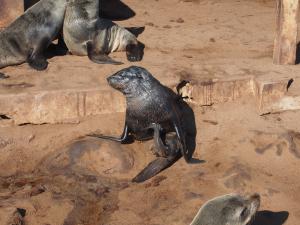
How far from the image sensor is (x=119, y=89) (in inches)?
276

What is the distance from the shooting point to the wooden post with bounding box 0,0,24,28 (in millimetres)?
8898

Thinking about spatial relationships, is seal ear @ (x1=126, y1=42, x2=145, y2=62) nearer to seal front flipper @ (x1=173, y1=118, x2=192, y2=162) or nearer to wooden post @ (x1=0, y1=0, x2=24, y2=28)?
seal front flipper @ (x1=173, y1=118, x2=192, y2=162)

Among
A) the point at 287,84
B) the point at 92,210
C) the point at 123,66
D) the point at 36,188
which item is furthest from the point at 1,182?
the point at 287,84

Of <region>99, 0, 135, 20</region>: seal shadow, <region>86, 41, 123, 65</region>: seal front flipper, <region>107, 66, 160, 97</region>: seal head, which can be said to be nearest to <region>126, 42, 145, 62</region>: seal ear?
<region>86, 41, 123, 65</region>: seal front flipper

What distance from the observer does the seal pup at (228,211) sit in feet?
16.1

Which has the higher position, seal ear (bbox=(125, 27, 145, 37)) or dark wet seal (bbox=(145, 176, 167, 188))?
seal ear (bbox=(125, 27, 145, 37))

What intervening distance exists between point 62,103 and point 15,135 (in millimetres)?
582

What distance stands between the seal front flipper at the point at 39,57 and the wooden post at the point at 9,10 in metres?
0.91

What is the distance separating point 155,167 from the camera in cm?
649

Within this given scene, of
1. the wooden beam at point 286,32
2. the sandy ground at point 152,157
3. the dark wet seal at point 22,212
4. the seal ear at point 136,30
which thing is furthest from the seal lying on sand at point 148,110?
the seal ear at point 136,30

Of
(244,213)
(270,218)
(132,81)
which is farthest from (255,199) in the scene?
(132,81)

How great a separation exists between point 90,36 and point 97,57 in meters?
0.46

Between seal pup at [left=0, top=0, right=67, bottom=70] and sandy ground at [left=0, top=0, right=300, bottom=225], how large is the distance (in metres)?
0.24

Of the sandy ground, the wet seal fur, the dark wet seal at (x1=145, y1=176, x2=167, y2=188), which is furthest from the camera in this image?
the wet seal fur
